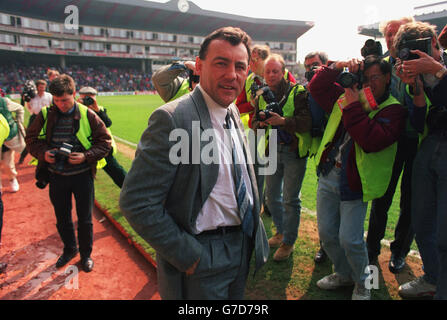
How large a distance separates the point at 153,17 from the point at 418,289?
58.5m

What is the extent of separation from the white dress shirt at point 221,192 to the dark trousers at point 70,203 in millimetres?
2516

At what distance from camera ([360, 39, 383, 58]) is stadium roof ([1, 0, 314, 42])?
51836 millimetres

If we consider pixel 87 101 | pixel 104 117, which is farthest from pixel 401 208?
pixel 87 101

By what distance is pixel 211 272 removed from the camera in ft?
5.32

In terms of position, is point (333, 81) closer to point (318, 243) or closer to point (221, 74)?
point (221, 74)

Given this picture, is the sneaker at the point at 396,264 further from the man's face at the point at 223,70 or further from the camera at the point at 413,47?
the man's face at the point at 223,70

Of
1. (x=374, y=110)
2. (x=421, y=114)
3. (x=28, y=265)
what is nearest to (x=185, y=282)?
(x=374, y=110)

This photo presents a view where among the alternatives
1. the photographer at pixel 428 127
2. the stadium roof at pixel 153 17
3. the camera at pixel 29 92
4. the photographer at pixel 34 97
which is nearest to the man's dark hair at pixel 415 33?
the photographer at pixel 428 127

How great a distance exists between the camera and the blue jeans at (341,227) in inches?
101

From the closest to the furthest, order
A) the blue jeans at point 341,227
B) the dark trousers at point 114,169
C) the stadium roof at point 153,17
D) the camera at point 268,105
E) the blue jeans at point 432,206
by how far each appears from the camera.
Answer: the blue jeans at point 432,206 < the blue jeans at point 341,227 < the camera at point 268,105 < the dark trousers at point 114,169 < the stadium roof at point 153,17

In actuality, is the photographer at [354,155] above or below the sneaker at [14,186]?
above

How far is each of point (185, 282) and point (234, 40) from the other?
134 cm

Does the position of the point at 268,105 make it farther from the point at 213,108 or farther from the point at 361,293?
the point at 361,293

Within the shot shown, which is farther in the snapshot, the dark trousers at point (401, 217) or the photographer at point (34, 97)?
the photographer at point (34, 97)
